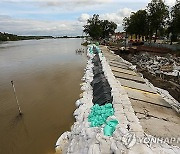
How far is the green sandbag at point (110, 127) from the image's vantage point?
20.4ft

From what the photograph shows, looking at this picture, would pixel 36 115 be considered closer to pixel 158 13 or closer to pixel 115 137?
pixel 115 137

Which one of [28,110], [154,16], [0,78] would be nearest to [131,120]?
[28,110]

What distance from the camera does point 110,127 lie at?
6434mm

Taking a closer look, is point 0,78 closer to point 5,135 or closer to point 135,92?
point 5,135

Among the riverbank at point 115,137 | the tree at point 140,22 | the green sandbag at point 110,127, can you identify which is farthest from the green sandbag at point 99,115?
the tree at point 140,22

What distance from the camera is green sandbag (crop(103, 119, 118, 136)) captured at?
20.4ft

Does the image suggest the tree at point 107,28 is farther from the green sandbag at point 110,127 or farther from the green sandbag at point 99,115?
the green sandbag at point 110,127

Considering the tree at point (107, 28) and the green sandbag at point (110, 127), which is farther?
the tree at point (107, 28)

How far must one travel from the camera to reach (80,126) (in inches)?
300

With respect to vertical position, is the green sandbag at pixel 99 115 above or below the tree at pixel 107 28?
below

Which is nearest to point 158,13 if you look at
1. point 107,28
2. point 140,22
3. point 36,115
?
point 140,22

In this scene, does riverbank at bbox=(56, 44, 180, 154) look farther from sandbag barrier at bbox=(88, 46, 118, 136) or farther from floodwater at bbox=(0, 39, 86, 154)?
floodwater at bbox=(0, 39, 86, 154)

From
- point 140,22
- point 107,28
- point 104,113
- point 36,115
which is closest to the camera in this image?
point 104,113

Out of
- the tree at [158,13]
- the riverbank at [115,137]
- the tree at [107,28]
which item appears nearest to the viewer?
the riverbank at [115,137]
